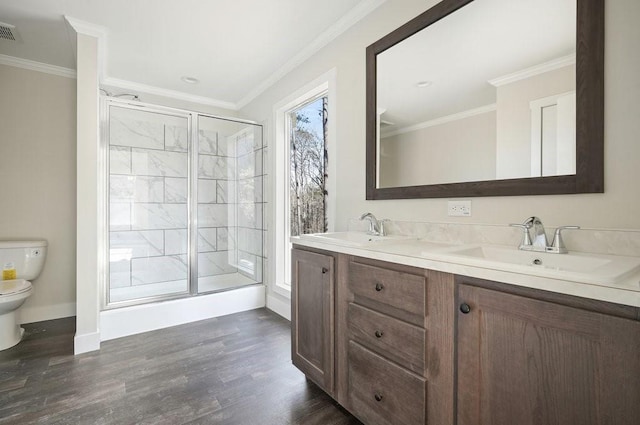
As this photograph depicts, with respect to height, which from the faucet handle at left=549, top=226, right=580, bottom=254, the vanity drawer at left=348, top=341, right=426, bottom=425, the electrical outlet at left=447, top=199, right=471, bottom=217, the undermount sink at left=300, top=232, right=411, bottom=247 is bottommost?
the vanity drawer at left=348, top=341, right=426, bottom=425

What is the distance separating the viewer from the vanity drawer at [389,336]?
1241 mm

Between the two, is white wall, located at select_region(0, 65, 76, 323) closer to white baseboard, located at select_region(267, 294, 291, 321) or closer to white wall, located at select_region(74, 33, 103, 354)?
white wall, located at select_region(74, 33, 103, 354)

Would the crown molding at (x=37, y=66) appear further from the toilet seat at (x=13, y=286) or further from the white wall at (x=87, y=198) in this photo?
the toilet seat at (x=13, y=286)

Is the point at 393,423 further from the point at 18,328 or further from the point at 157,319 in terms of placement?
the point at 18,328

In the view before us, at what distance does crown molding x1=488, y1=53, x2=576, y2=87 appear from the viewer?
49.6 inches

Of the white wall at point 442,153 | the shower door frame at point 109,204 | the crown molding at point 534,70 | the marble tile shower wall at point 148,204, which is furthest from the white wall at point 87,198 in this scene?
the crown molding at point 534,70

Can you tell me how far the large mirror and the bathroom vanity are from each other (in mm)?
392

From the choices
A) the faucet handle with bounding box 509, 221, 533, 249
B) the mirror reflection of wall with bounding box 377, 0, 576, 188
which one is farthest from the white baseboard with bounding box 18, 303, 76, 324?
the faucet handle with bounding box 509, 221, 533, 249

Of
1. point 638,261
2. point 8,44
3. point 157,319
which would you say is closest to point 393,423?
point 638,261

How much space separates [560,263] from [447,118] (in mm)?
973

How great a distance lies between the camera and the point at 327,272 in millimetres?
1738

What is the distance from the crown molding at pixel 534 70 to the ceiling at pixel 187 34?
1.10m

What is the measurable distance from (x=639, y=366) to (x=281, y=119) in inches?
125

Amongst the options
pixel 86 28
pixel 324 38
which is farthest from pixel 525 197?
pixel 86 28
